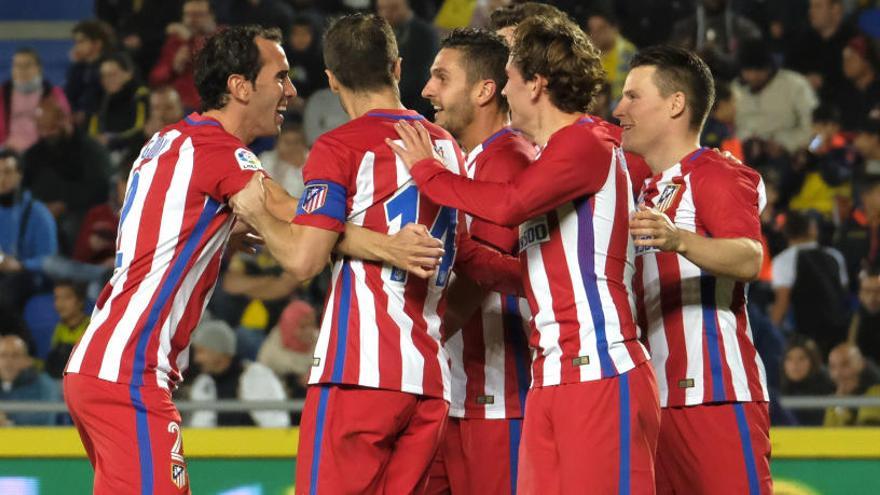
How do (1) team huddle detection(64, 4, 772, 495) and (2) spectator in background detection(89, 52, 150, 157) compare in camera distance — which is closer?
(1) team huddle detection(64, 4, 772, 495)

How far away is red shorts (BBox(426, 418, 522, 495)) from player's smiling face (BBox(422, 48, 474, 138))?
3.58 feet

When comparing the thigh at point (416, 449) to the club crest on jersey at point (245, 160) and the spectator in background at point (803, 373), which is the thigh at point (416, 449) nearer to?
the club crest on jersey at point (245, 160)

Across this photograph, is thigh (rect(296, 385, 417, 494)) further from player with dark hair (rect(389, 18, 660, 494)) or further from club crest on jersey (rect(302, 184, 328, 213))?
club crest on jersey (rect(302, 184, 328, 213))

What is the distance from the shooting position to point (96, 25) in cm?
1053

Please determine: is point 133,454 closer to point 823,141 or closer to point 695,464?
point 695,464

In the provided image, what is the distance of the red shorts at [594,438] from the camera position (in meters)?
4.19

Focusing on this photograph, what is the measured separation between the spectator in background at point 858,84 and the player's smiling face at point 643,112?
5018 mm

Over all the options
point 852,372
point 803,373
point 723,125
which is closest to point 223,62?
point 803,373

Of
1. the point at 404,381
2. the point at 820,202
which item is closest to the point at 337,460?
the point at 404,381

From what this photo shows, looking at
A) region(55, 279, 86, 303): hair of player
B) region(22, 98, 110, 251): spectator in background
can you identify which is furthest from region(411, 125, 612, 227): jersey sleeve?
region(22, 98, 110, 251): spectator in background

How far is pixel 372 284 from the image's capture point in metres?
4.41

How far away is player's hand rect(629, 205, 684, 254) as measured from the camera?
4.18 m

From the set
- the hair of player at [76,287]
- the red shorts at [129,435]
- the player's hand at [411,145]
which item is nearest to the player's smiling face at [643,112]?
the player's hand at [411,145]

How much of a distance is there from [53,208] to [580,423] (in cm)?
596
